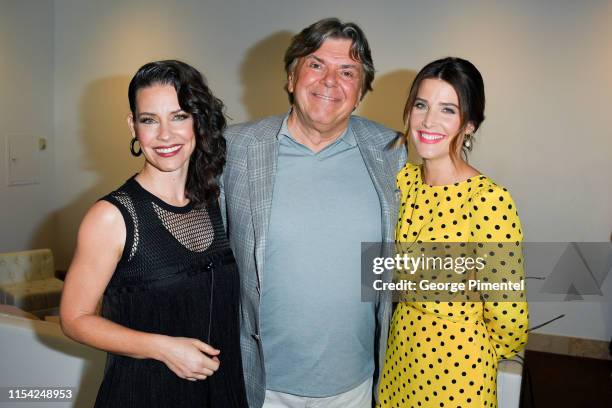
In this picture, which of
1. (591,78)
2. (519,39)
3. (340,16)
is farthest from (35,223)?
(591,78)

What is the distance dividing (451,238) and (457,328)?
0.96 feet

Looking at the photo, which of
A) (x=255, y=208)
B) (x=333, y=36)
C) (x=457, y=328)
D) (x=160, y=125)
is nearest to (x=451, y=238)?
(x=457, y=328)

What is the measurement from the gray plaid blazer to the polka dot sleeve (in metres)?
0.35

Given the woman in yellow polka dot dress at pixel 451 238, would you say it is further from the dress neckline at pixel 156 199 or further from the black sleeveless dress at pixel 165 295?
the dress neckline at pixel 156 199

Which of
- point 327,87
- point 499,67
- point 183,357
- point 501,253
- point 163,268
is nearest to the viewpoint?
point 183,357

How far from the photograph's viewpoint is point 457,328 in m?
1.80

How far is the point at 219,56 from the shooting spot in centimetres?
622

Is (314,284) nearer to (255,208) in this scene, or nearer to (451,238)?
(255,208)

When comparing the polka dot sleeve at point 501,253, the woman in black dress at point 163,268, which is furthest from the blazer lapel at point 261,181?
the polka dot sleeve at point 501,253

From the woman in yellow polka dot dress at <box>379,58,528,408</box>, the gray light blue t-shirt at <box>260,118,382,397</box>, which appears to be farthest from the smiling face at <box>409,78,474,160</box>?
the gray light blue t-shirt at <box>260,118,382,397</box>

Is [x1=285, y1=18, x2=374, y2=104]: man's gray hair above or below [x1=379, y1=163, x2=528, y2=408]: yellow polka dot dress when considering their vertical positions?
above

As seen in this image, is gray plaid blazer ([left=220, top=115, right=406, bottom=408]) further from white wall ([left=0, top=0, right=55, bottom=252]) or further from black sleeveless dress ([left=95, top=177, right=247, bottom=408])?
white wall ([left=0, top=0, right=55, bottom=252])

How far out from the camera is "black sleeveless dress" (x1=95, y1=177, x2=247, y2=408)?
5.02 feet

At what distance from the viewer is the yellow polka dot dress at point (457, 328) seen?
1.74 metres
